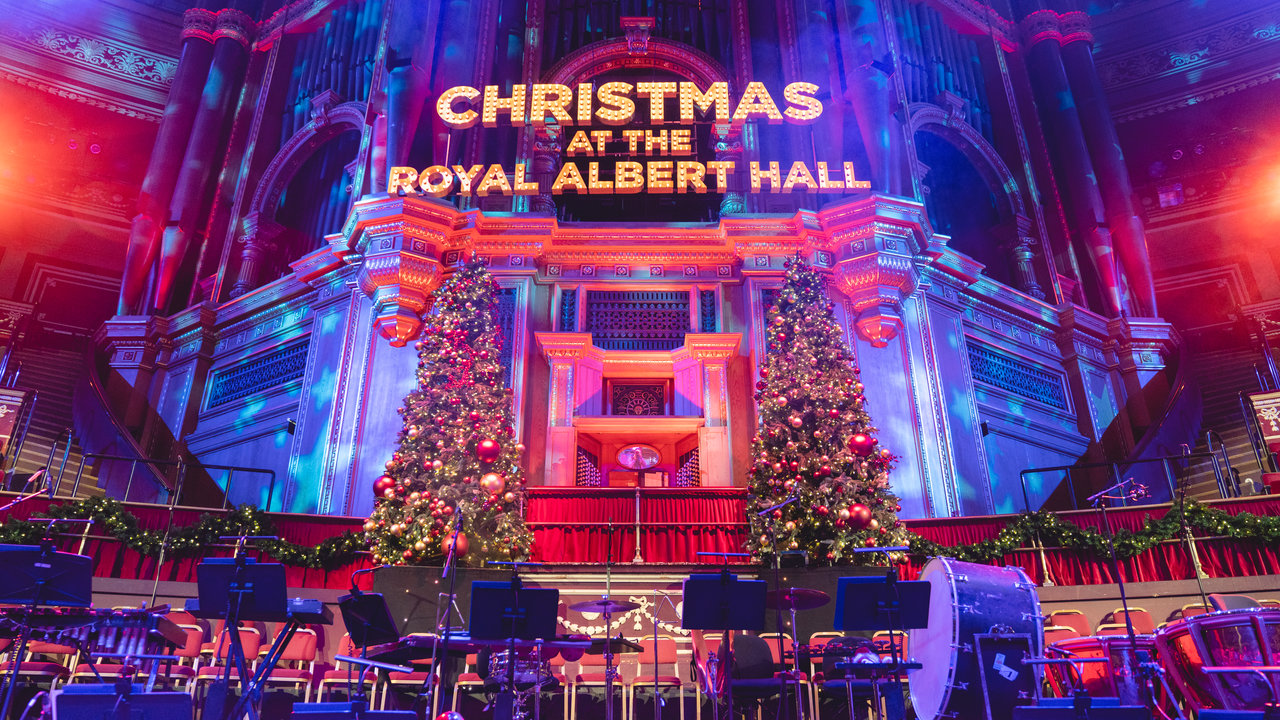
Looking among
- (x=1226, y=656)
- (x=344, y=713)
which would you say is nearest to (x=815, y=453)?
(x=1226, y=656)

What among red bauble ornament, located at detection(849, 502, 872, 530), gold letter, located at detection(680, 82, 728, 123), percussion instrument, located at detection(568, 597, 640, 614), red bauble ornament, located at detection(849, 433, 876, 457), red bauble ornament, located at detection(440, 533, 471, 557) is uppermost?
gold letter, located at detection(680, 82, 728, 123)

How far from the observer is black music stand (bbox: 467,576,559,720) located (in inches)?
235

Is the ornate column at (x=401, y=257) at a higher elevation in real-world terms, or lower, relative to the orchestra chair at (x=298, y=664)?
higher

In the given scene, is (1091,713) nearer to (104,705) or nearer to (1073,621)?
(1073,621)

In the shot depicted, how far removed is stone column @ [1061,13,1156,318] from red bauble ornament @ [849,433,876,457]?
9.68 metres

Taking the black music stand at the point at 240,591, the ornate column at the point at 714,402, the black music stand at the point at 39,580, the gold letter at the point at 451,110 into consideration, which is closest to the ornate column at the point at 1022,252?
the ornate column at the point at 714,402

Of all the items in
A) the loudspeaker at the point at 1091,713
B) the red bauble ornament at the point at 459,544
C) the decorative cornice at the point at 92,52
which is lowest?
the loudspeaker at the point at 1091,713

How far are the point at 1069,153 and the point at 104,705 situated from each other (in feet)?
63.4

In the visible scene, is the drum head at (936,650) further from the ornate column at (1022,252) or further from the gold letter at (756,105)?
the ornate column at (1022,252)

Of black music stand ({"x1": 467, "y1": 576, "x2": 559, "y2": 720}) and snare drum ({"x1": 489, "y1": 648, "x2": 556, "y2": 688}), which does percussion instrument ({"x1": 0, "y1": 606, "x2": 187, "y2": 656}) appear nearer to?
Answer: black music stand ({"x1": 467, "y1": 576, "x2": 559, "y2": 720})

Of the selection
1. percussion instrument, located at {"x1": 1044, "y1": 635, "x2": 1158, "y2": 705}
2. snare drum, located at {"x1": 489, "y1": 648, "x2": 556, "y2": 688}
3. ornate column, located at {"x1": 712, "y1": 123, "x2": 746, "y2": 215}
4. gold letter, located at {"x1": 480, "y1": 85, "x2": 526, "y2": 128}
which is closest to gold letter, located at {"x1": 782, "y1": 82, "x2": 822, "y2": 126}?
ornate column, located at {"x1": 712, "y1": 123, "x2": 746, "y2": 215}

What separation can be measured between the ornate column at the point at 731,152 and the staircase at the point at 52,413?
11906 mm

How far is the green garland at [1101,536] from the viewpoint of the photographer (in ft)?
32.0

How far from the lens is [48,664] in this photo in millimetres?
7031
